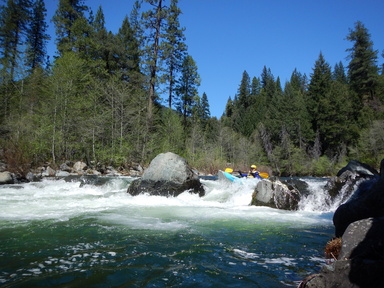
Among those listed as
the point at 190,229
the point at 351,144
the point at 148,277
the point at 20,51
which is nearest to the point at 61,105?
the point at 20,51

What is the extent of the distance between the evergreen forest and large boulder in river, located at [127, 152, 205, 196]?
7.59 metres

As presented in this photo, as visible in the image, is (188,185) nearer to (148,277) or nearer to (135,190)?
(135,190)

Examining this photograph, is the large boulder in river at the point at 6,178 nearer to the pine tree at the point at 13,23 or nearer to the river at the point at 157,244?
the river at the point at 157,244

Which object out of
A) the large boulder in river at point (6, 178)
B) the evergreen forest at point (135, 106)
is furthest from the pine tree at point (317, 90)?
the large boulder in river at point (6, 178)

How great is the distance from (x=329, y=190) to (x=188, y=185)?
499 cm

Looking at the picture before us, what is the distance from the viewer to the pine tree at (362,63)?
3884 centimetres

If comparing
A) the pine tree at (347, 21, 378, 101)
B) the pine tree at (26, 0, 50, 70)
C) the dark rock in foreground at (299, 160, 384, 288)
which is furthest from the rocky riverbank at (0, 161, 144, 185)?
the pine tree at (347, 21, 378, 101)

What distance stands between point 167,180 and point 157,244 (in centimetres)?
580

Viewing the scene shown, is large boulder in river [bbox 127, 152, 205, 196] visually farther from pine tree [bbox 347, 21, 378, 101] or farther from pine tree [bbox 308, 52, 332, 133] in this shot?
pine tree [bbox 347, 21, 378, 101]

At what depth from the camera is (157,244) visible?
439 cm

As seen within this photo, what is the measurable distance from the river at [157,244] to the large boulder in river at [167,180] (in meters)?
1.36

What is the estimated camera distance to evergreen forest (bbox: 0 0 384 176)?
17750mm

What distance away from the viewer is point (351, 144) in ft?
117

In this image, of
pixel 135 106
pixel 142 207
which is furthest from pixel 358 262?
pixel 135 106
